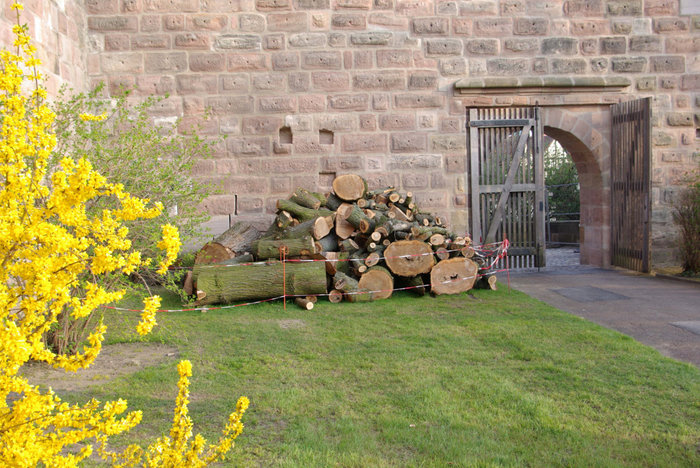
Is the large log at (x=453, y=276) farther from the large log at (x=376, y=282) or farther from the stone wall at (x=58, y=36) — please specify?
the stone wall at (x=58, y=36)

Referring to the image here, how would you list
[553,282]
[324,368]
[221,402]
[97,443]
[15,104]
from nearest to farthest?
1. [15,104]
2. [97,443]
3. [221,402]
4. [324,368]
5. [553,282]

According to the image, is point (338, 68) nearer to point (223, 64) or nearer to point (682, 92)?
point (223, 64)

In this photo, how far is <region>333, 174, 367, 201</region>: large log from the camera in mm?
7914

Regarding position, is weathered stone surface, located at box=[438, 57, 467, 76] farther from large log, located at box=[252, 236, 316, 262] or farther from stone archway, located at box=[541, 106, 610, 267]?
large log, located at box=[252, 236, 316, 262]

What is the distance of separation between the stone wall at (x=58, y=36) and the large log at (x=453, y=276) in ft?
17.8

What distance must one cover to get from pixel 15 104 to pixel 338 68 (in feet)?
24.9

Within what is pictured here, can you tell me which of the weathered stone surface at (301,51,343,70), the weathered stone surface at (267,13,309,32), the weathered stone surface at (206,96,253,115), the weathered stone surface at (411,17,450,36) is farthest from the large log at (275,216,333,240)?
the weathered stone surface at (411,17,450,36)

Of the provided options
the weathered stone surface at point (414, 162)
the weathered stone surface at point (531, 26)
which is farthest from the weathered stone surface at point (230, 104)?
the weathered stone surface at point (531, 26)

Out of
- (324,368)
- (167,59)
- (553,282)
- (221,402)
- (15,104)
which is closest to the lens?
(15,104)

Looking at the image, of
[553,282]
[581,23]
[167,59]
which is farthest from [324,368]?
[581,23]

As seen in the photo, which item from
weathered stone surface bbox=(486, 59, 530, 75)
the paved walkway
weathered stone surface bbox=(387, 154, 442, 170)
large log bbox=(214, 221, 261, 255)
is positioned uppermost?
weathered stone surface bbox=(486, 59, 530, 75)

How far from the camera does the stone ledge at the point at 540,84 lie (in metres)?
9.33

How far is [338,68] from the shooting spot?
30.4 ft

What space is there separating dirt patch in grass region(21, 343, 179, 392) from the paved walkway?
4.11 meters
